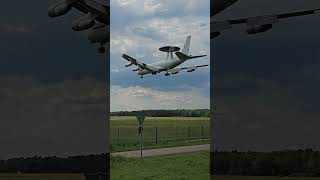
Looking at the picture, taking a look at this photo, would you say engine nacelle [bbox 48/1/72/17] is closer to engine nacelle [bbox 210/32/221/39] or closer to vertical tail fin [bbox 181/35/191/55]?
vertical tail fin [bbox 181/35/191/55]

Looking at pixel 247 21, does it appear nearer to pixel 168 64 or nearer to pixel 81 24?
pixel 168 64

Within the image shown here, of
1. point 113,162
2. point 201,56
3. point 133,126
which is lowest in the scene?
point 113,162

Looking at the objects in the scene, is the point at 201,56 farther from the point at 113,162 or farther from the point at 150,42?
the point at 113,162

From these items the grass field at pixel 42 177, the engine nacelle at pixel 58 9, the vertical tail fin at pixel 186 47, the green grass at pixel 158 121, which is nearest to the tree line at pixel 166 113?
the green grass at pixel 158 121

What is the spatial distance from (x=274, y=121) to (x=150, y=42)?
2993 mm

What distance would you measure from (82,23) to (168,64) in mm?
2067

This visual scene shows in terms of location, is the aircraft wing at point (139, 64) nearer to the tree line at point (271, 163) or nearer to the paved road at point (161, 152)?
the paved road at point (161, 152)

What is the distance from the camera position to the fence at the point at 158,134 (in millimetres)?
9898

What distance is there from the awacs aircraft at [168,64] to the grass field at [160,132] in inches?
37.3

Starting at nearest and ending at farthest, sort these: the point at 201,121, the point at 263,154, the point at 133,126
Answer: the point at 263,154
the point at 201,121
the point at 133,126

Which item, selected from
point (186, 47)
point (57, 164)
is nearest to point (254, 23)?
point (186, 47)

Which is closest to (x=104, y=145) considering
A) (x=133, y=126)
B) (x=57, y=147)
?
(x=57, y=147)

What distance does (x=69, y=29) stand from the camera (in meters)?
8.73

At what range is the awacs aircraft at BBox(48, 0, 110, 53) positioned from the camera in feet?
28.3
